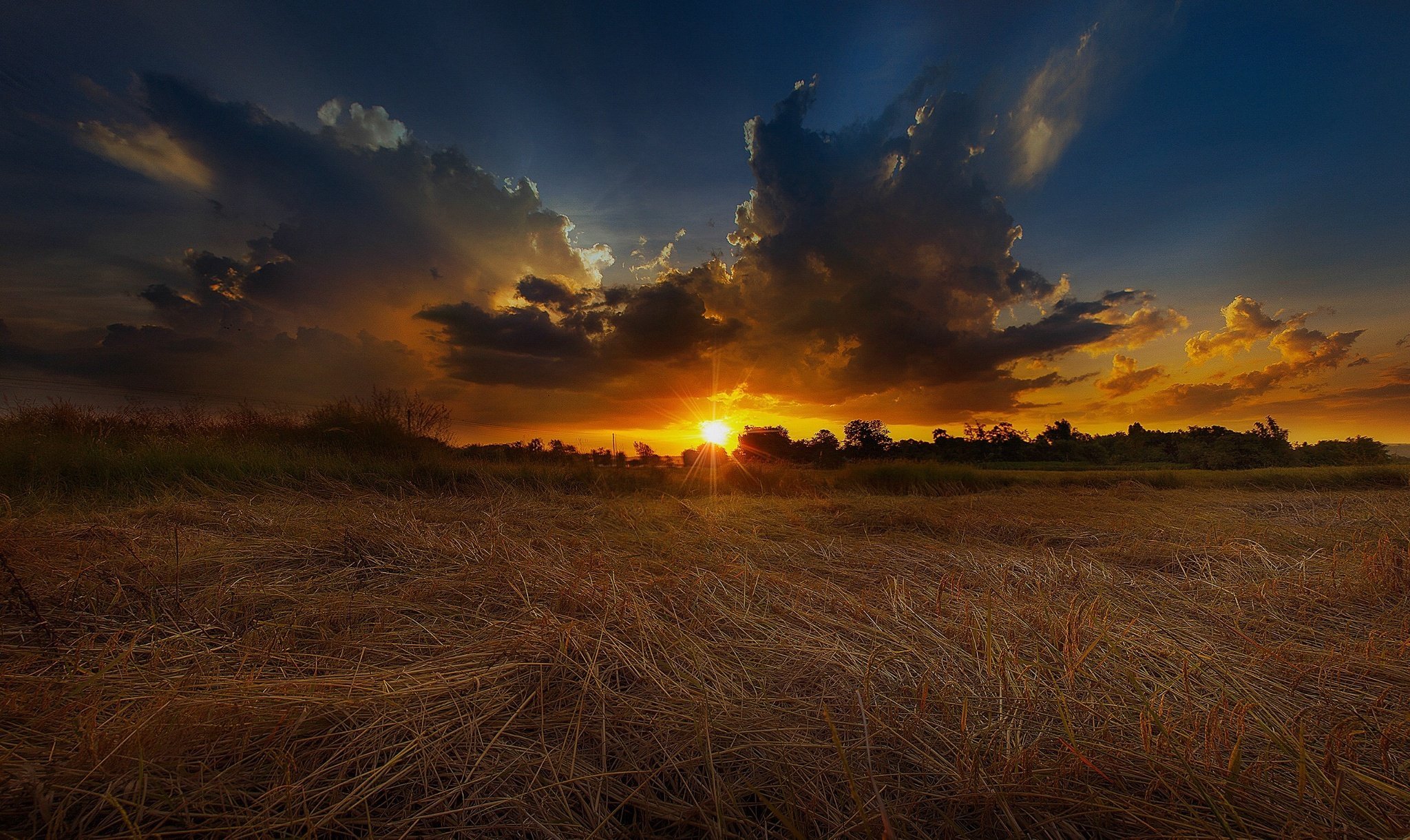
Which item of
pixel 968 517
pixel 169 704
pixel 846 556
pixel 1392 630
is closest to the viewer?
pixel 169 704

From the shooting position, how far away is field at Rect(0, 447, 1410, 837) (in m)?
0.97

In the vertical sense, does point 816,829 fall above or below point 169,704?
below

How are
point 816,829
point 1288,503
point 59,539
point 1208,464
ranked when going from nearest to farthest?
point 816,829 → point 59,539 → point 1288,503 → point 1208,464

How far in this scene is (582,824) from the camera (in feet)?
3.27

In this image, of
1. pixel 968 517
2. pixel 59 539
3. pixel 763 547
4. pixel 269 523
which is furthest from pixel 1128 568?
pixel 59 539

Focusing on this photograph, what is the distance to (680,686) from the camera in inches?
58.3

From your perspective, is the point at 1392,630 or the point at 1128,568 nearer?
the point at 1392,630

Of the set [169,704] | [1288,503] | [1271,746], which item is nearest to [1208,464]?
[1288,503]

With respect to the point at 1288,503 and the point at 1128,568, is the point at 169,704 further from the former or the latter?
the point at 1288,503

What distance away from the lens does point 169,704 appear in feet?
3.86

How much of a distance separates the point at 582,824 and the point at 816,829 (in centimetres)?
47

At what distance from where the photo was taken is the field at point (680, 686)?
3.19 feet

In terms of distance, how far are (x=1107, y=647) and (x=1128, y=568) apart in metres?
1.92

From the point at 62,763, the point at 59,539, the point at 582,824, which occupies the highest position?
the point at 59,539
